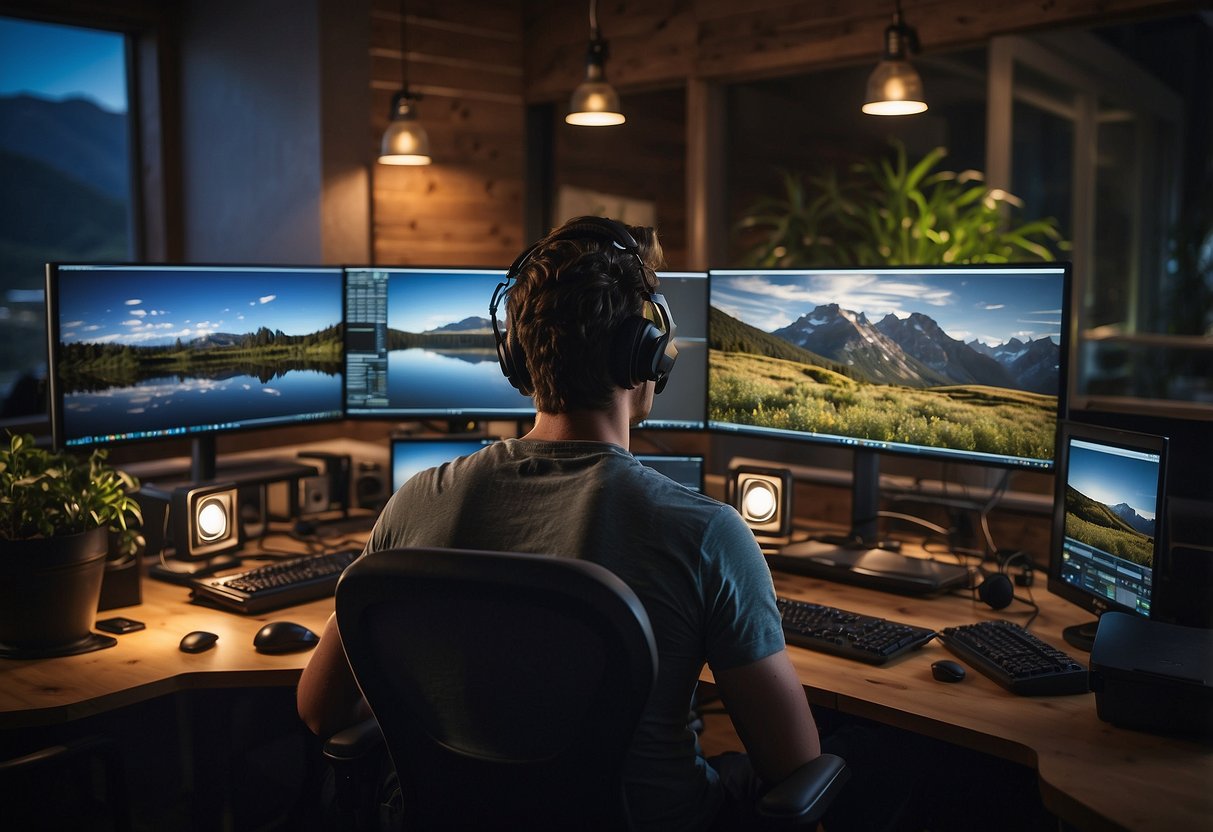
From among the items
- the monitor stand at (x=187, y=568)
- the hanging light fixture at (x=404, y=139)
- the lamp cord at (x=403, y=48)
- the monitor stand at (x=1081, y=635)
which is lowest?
the monitor stand at (x=1081, y=635)

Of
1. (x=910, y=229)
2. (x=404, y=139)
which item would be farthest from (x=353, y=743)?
(x=910, y=229)

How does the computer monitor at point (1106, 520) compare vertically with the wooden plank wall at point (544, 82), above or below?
below

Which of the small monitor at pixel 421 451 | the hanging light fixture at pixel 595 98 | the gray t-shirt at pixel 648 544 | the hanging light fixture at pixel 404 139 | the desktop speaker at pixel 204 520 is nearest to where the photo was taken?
the gray t-shirt at pixel 648 544

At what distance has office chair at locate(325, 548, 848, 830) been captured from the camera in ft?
3.46

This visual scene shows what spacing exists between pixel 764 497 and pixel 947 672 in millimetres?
816

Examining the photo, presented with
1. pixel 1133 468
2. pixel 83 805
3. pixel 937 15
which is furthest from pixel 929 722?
pixel 937 15

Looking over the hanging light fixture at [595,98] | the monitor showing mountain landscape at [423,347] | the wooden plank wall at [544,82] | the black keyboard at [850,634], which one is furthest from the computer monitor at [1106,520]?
the wooden plank wall at [544,82]

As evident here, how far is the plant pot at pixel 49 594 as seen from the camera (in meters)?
1.75

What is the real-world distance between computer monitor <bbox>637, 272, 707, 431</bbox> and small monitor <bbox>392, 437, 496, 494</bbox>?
46 centimetres

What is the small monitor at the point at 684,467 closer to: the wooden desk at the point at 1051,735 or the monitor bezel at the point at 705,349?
the monitor bezel at the point at 705,349

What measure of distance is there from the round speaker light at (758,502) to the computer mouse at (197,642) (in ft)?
3.88

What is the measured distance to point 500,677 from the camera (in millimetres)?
1146

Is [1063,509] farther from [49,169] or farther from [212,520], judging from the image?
[49,169]

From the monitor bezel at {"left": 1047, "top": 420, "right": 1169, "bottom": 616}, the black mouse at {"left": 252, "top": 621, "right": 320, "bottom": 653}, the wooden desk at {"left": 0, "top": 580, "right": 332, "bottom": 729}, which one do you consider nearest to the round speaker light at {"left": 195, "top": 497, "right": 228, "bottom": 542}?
the wooden desk at {"left": 0, "top": 580, "right": 332, "bottom": 729}
